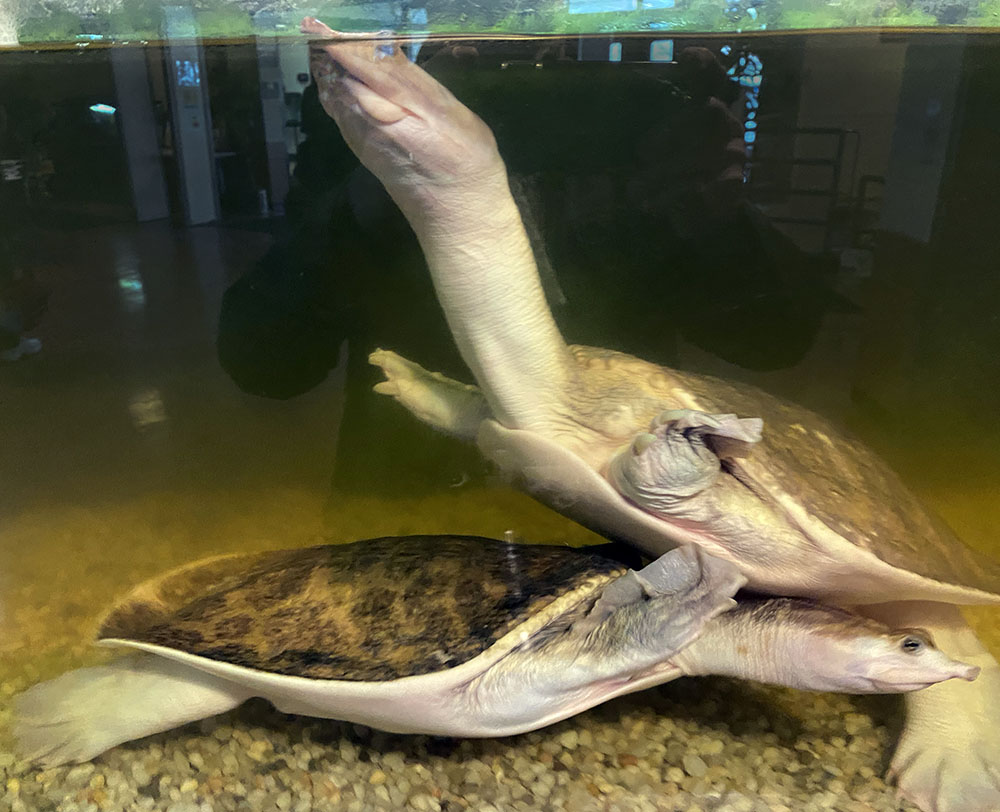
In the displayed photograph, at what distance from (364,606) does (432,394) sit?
0.63 m

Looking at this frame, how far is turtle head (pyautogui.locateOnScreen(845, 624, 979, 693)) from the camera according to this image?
894 millimetres

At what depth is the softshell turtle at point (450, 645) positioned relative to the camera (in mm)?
882

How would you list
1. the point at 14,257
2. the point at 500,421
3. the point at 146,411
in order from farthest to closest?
the point at 146,411
the point at 14,257
the point at 500,421

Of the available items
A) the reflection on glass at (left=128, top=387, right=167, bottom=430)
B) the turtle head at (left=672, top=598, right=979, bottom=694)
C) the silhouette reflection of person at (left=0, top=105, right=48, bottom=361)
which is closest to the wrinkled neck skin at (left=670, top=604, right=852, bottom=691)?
the turtle head at (left=672, top=598, right=979, bottom=694)

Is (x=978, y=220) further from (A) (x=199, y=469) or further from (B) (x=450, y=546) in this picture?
(A) (x=199, y=469)

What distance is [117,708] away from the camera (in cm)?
102

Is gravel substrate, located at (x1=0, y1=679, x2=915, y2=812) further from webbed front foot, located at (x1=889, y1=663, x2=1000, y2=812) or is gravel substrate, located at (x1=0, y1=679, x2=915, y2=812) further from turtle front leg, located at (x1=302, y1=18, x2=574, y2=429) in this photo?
turtle front leg, located at (x1=302, y1=18, x2=574, y2=429)

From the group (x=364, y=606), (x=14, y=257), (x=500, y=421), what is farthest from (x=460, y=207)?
(x=14, y=257)

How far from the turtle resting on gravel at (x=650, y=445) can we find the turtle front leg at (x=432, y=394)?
20 cm

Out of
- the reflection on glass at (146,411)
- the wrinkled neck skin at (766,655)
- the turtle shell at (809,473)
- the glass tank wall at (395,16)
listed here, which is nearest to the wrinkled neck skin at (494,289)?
the turtle shell at (809,473)

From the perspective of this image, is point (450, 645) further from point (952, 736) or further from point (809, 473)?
point (952, 736)

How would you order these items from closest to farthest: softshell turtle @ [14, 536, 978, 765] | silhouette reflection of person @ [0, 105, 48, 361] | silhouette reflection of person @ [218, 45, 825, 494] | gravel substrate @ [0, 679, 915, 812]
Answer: softshell turtle @ [14, 536, 978, 765] → gravel substrate @ [0, 679, 915, 812] → silhouette reflection of person @ [0, 105, 48, 361] → silhouette reflection of person @ [218, 45, 825, 494]

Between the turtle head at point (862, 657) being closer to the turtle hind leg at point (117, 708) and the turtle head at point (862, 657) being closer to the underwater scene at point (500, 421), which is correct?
the underwater scene at point (500, 421)

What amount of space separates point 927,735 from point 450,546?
96cm
